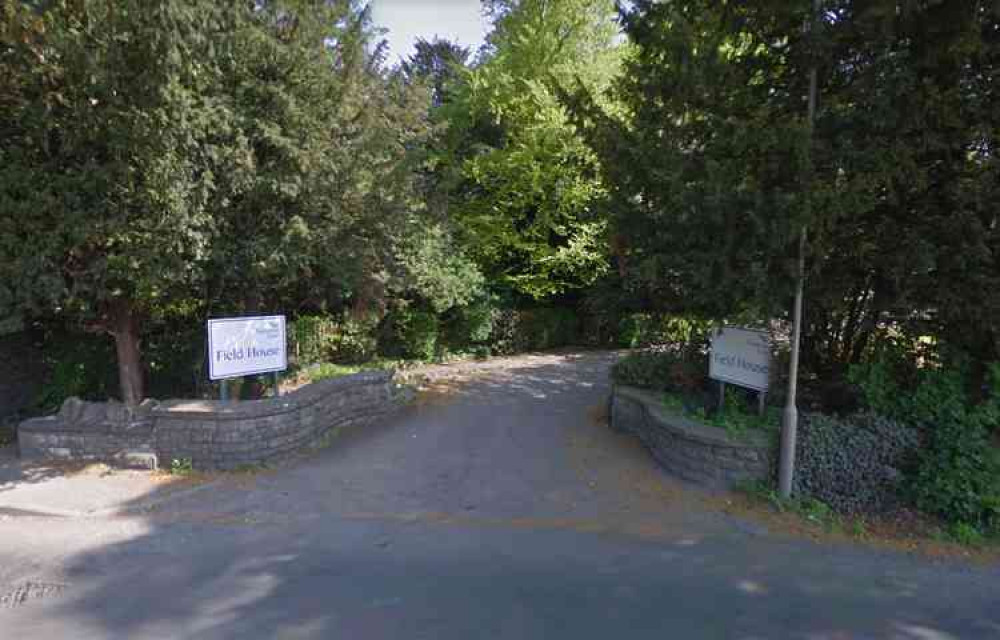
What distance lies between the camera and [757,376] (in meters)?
6.30

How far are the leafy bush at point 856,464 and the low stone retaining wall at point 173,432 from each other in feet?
20.0

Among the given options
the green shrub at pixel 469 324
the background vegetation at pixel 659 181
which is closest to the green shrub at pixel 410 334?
the green shrub at pixel 469 324

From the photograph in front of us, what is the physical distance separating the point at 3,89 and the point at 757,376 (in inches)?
363

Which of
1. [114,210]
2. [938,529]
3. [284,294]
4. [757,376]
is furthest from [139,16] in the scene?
[938,529]

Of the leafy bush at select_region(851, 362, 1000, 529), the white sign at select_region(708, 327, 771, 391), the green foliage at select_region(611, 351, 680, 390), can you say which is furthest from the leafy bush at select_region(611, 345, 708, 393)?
the leafy bush at select_region(851, 362, 1000, 529)

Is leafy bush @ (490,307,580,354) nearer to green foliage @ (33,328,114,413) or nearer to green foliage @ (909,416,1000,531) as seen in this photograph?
green foliage @ (33,328,114,413)

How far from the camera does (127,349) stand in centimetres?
821

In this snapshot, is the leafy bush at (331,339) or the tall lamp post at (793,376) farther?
the leafy bush at (331,339)

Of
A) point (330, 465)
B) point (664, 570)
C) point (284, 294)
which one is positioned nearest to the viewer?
point (664, 570)

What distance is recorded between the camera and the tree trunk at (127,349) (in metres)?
8.05

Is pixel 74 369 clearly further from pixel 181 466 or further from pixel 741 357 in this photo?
pixel 741 357

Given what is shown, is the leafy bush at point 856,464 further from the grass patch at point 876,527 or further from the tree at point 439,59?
the tree at point 439,59

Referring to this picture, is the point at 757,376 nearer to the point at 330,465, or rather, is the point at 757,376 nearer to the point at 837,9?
the point at 837,9

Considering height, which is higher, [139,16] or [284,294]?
[139,16]
